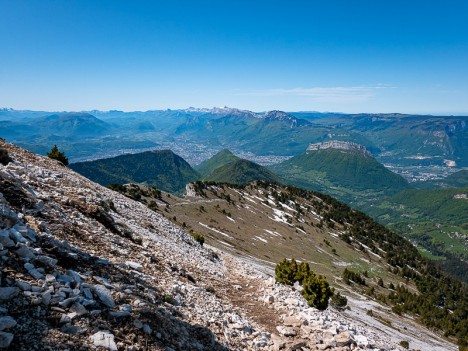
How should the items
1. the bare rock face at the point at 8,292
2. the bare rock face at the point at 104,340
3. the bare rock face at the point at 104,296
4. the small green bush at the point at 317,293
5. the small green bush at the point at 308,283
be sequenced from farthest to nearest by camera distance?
1. the small green bush at the point at 308,283
2. the small green bush at the point at 317,293
3. the bare rock face at the point at 104,296
4. the bare rock face at the point at 104,340
5. the bare rock face at the point at 8,292

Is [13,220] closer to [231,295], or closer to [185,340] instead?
[185,340]

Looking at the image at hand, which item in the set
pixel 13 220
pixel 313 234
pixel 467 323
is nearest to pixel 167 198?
pixel 313 234

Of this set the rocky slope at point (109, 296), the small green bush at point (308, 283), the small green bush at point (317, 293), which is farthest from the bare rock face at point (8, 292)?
the small green bush at point (308, 283)

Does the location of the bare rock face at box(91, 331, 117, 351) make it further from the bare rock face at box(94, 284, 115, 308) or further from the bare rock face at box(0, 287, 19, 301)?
the bare rock face at box(0, 287, 19, 301)

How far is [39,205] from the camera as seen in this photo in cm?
2017

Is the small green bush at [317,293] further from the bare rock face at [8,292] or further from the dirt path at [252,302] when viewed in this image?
the bare rock face at [8,292]

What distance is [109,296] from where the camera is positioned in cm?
1346

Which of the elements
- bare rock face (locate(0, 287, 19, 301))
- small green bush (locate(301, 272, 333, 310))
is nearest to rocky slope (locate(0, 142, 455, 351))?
bare rock face (locate(0, 287, 19, 301))

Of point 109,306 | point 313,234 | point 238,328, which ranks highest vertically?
point 109,306

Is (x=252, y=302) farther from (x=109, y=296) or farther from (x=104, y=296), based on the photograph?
(x=104, y=296)

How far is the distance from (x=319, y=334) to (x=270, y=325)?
3.44m

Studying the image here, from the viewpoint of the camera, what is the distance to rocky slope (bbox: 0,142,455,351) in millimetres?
10852

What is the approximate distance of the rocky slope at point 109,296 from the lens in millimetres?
10852

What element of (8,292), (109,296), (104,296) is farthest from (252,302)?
(8,292)
